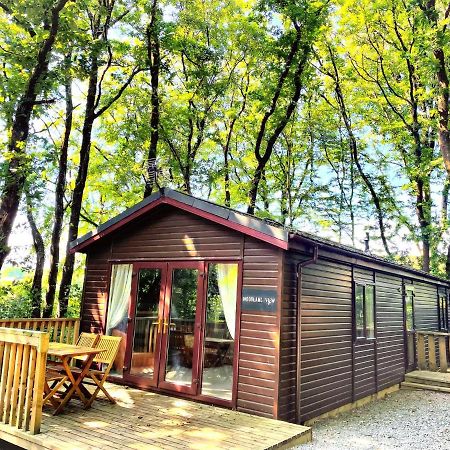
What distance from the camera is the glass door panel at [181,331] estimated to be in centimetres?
616

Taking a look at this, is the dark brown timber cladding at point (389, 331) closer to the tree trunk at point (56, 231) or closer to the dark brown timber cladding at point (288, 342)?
the dark brown timber cladding at point (288, 342)

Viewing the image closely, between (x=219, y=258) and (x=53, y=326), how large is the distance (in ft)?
11.1

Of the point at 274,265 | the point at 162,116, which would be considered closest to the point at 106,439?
the point at 274,265

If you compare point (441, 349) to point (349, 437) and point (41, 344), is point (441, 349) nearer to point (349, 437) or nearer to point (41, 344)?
point (349, 437)

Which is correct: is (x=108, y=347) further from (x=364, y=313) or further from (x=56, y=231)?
(x=56, y=231)

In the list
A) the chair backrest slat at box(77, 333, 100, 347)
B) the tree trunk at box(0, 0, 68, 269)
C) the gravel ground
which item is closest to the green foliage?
the tree trunk at box(0, 0, 68, 269)

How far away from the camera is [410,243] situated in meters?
18.2

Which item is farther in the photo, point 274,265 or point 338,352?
point 338,352

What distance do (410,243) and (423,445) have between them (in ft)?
46.4

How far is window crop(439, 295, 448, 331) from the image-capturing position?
12688 mm

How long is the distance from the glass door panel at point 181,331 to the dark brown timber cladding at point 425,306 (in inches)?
275

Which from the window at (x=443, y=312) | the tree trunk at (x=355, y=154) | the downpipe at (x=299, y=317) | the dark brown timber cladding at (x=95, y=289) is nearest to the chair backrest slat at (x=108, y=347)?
the dark brown timber cladding at (x=95, y=289)

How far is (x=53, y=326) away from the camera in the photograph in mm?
7242

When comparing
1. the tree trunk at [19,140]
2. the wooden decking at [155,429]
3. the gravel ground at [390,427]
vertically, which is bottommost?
the gravel ground at [390,427]
